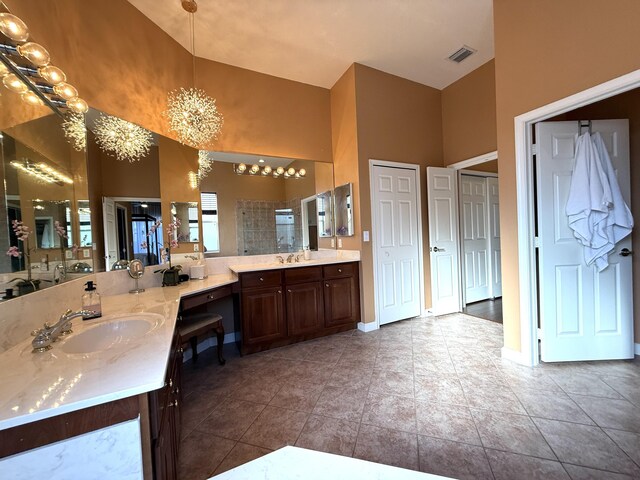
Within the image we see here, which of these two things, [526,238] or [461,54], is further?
[461,54]

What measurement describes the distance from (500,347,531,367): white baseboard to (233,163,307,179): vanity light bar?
290cm

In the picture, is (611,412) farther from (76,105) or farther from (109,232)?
(76,105)

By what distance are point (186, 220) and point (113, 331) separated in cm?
150

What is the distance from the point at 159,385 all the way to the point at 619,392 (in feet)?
9.26

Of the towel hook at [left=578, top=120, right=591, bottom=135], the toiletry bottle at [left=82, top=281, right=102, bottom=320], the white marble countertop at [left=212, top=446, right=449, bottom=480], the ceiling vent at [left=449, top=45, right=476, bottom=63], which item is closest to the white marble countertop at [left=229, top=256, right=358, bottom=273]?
the toiletry bottle at [left=82, top=281, right=102, bottom=320]

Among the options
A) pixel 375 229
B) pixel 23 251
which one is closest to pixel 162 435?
pixel 23 251

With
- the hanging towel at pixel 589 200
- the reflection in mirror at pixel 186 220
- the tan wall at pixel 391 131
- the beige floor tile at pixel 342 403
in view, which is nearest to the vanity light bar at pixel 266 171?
the reflection in mirror at pixel 186 220

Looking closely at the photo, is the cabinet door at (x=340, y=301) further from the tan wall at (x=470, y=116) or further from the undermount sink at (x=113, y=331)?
the tan wall at (x=470, y=116)

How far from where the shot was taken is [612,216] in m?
2.06

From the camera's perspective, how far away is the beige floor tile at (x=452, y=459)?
4.23 ft

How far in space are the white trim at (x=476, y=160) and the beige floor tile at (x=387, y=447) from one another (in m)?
3.14

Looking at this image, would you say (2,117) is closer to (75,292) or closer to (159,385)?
(75,292)

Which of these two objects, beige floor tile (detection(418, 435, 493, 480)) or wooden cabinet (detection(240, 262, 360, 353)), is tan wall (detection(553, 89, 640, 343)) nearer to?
beige floor tile (detection(418, 435, 493, 480))

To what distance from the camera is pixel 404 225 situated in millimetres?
3471
